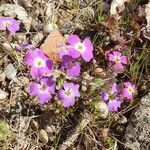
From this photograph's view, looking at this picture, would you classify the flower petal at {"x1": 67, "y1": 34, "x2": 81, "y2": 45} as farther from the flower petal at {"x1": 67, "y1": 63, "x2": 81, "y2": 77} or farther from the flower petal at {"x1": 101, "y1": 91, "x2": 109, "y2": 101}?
the flower petal at {"x1": 101, "y1": 91, "x2": 109, "y2": 101}

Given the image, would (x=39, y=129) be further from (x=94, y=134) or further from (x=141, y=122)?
(x=141, y=122)

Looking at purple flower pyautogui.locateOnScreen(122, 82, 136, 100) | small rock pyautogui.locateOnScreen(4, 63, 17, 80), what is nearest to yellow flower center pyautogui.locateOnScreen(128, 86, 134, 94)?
purple flower pyautogui.locateOnScreen(122, 82, 136, 100)

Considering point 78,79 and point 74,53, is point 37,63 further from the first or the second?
point 78,79

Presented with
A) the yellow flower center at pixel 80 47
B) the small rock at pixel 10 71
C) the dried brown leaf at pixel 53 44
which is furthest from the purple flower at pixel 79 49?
the small rock at pixel 10 71

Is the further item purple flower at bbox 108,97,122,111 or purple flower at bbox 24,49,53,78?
purple flower at bbox 108,97,122,111

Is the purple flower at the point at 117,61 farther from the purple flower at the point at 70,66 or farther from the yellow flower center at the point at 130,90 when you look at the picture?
the purple flower at the point at 70,66

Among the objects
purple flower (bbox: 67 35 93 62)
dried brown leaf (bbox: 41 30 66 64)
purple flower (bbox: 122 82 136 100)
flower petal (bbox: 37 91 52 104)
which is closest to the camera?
flower petal (bbox: 37 91 52 104)
